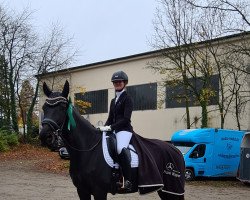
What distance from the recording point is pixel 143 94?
1551 inches

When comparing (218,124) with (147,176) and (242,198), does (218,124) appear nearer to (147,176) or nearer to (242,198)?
(242,198)

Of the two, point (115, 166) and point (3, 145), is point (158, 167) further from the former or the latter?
point (3, 145)

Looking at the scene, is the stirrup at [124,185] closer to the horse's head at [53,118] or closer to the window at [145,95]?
the horse's head at [53,118]

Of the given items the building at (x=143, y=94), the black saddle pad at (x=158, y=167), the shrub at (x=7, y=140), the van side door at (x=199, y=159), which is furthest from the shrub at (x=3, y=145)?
the black saddle pad at (x=158, y=167)

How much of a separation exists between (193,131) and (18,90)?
69.0 ft

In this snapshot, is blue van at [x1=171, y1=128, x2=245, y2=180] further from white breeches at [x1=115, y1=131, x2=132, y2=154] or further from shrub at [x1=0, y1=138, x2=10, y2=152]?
white breeches at [x1=115, y1=131, x2=132, y2=154]

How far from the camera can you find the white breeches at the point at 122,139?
725 cm

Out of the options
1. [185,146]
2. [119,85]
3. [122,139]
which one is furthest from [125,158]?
[185,146]

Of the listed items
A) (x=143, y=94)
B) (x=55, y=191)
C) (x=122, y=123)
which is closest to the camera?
(x=122, y=123)

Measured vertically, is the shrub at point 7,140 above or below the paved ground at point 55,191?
above

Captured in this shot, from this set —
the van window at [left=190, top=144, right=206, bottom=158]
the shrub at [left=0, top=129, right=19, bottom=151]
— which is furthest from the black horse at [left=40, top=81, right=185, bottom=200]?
the shrub at [left=0, top=129, right=19, bottom=151]

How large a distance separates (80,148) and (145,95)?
3217cm

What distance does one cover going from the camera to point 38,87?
39.9 m

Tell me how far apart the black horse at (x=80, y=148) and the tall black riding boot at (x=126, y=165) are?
0.71ft
